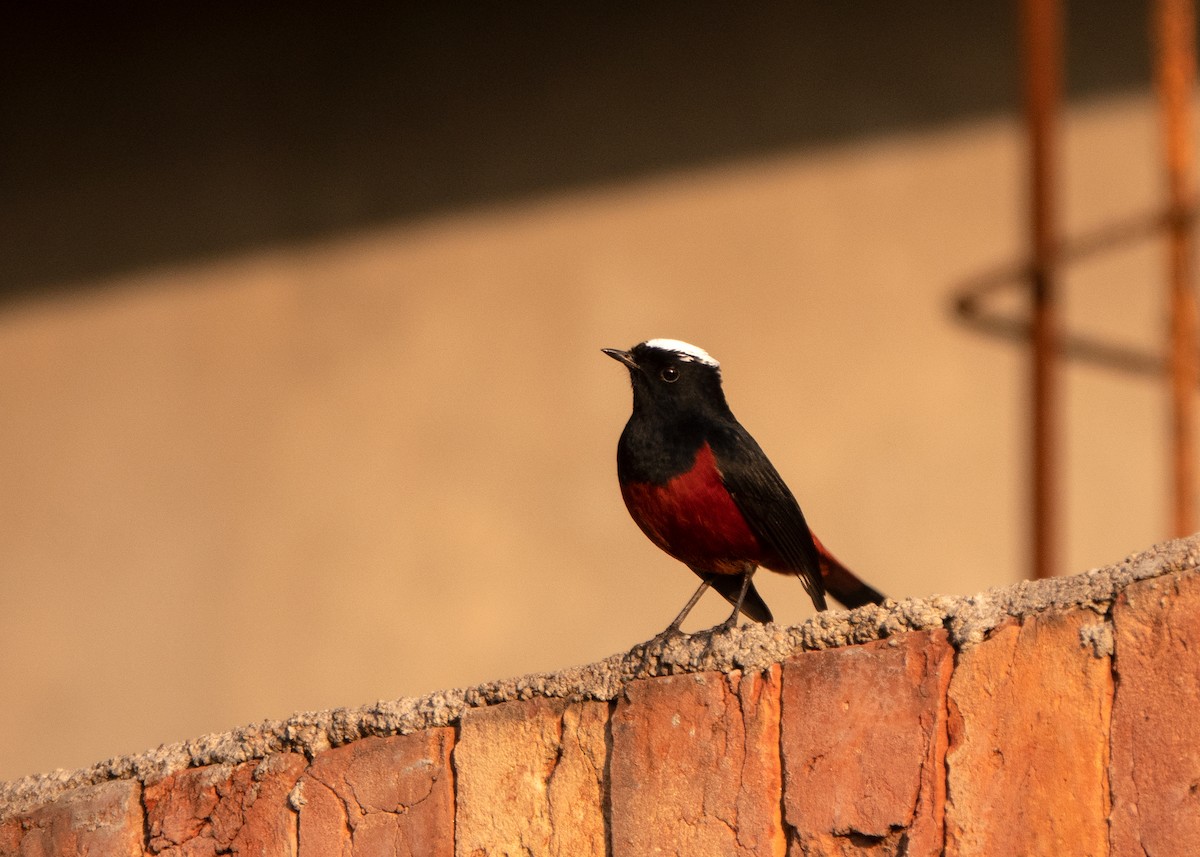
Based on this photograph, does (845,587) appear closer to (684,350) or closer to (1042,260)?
(684,350)

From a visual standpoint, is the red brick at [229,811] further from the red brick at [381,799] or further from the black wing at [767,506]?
the black wing at [767,506]

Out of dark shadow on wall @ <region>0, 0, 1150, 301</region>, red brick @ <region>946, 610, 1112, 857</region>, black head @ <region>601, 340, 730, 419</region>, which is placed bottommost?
red brick @ <region>946, 610, 1112, 857</region>

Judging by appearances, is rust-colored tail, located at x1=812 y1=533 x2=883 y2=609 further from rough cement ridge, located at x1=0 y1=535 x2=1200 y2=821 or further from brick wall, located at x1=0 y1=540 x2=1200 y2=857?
brick wall, located at x1=0 y1=540 x2=1200 y2=857

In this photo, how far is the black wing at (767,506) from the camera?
412 cm

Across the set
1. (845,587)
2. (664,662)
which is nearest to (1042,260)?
(845,587)

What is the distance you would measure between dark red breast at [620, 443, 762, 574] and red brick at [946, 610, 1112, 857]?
1.13 metres

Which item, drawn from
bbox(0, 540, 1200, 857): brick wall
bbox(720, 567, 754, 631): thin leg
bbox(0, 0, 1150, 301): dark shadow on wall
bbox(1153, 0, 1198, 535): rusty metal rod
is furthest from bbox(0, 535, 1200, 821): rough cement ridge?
bbox(0, 0, 1150, 301): dark shadow on wall

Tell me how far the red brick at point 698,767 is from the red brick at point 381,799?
1.08 ft

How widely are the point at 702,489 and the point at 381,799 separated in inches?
41.3

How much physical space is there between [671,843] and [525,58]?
259 inches

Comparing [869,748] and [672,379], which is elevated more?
[672,379]

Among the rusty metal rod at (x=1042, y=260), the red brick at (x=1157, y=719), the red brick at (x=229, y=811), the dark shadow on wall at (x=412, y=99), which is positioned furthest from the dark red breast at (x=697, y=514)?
the dark shadow on wall at (x=412, y=99)

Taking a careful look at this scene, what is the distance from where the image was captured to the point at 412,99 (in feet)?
30.7

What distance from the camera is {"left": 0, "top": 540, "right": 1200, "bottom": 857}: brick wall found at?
2879 millimetres
